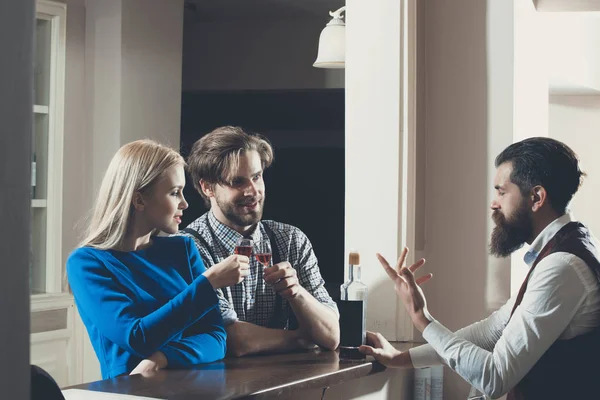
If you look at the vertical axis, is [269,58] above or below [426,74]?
above

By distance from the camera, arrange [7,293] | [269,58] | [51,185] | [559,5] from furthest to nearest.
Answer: [269,58], [51,185], [559,5], [7,293]

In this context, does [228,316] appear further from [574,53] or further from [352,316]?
[574,53]

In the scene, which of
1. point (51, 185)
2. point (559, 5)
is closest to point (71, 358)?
point (51, 185)

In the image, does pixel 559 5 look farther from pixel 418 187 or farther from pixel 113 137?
pixel 113 137

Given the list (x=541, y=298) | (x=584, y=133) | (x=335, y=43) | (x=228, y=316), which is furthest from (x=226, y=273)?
(x=584, y=133)

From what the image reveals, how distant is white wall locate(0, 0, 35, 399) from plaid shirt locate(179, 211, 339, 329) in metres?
1.75

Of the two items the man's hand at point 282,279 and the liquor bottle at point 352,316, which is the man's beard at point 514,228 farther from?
the man's hand at point 282,279

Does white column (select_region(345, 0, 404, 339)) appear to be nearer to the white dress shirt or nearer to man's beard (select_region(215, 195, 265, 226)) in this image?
man's beard (select_region(215, 195, 265, 226))

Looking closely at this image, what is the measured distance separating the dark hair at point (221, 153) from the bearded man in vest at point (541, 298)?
53 cm

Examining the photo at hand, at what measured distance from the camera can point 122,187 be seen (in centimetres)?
206

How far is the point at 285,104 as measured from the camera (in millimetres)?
6695

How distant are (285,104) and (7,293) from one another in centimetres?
620

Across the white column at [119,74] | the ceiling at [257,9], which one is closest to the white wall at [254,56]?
the ceiling at [257,9]

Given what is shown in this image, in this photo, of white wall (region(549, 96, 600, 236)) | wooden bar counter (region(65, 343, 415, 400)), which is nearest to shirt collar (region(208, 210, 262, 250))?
wooden bar counter (region(65, 343, 415, 400))
